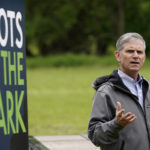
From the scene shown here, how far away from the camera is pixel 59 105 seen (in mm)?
15000

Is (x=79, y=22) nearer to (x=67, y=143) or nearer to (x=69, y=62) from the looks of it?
(x=69, y=62)

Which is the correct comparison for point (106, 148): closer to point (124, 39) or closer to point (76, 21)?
point (124, 39)

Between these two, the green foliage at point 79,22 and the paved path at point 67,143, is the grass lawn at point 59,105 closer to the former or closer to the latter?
the paved path at point 67,143

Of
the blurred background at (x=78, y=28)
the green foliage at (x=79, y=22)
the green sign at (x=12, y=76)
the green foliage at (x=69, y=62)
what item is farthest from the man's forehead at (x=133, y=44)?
the green foliage at (x=79, y=22)

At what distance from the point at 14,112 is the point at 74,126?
6918 millimetres

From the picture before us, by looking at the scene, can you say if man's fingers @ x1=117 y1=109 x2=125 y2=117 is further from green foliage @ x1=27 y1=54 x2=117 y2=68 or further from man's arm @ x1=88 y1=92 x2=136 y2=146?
green foliage @ x1=27 y1=54 x2=117 y2=68

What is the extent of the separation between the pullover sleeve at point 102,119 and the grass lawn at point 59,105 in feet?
19.0

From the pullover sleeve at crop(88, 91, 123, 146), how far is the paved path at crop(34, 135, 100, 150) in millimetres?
2014

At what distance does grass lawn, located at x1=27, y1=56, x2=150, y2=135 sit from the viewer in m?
10.1

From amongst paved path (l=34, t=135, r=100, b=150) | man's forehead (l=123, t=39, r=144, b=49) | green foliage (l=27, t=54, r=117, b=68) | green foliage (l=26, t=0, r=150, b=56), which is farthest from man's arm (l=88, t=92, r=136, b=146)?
green foliage (l=26, t=0, r=150, b=56)

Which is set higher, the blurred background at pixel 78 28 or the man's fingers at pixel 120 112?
the man's fingers at pixel 120 112

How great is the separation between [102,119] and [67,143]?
2.50 m

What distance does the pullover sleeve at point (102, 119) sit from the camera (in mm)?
3168

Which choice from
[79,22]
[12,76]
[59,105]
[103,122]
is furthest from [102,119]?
[79,22]
